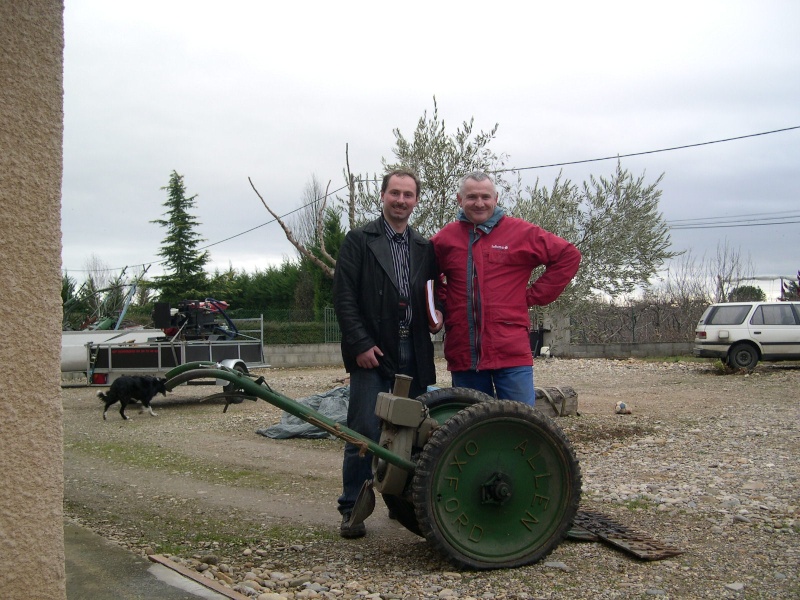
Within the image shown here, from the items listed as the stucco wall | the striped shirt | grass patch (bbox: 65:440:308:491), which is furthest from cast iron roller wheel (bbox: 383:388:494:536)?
grass patch (bbox: 65:440:308:491)

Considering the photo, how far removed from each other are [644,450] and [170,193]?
23.5 metres

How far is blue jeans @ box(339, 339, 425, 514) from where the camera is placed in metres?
4.13

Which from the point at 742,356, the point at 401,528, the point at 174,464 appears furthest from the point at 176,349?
the point at 742,356

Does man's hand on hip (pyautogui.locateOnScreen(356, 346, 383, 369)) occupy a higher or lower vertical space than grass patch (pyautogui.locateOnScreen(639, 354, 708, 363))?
higher

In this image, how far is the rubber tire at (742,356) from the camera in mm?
17141

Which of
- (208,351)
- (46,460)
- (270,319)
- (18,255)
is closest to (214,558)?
(46,460)

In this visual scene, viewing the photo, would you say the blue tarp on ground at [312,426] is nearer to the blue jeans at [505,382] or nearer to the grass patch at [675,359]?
the blue jeans at [505,382]

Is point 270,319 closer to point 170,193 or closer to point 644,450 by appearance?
point 170,193

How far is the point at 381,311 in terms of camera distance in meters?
4.13

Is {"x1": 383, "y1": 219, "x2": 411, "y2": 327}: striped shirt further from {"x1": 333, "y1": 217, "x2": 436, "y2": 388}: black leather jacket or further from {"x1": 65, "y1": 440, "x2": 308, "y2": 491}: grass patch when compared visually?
{"x1": 65, "y1": 440, "x2": 308, "y2": 491}: grass patch

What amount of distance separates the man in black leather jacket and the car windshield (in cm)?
1512

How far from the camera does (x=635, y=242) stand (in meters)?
20.1

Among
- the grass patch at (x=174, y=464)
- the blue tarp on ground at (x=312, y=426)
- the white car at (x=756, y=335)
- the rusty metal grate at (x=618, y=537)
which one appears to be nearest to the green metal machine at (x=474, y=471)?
the rusty metal grate at (x=618, y=537)

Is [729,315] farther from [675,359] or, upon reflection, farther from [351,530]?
[351,530]
